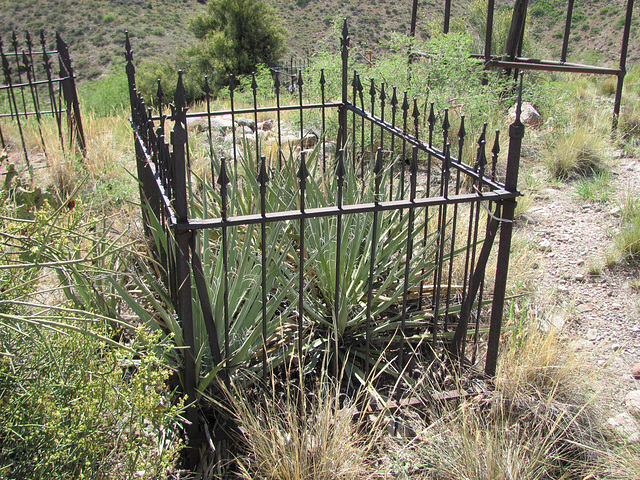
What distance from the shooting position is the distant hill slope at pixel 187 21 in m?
26.7

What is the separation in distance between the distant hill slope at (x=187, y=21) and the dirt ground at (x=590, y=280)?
76.9 ft

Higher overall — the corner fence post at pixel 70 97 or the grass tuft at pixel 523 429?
the corner fence post at pixel 70 97

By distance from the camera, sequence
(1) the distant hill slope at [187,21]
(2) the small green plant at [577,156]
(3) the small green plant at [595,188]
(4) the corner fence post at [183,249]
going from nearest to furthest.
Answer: (4) the corner fence post at [183,249] < (3) the small green plant at [595,188] < (2) the small green plant at [577,156] < (1) the distant hill slope at [187,21]

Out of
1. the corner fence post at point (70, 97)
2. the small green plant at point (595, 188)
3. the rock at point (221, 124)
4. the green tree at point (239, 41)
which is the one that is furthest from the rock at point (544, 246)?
the green tree at point (239, 41)

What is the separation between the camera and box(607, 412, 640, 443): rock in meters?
2.15

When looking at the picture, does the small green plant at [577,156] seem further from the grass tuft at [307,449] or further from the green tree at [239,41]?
the green tree at [239,41]

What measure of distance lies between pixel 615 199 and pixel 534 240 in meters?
1.06

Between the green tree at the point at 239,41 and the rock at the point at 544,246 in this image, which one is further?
the green tree at the point at 239,41

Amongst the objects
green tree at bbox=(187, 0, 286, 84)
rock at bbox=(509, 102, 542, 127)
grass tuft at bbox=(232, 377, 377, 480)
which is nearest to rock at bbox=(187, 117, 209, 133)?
rock at bbox=(509, 102, 542, 127)

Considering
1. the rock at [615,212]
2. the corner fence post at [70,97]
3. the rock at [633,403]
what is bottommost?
the rock at [633,403]

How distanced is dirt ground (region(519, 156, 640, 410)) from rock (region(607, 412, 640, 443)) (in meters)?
0.09

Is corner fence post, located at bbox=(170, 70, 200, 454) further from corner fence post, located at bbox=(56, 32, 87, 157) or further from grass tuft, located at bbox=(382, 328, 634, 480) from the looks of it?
corner fence post, located at bbox=(56, 32, 87, 157)

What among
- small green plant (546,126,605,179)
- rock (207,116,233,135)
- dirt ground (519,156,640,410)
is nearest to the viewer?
dirt ground (519,156,640,410)

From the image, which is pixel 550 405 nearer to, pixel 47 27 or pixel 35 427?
pixel 35 427
